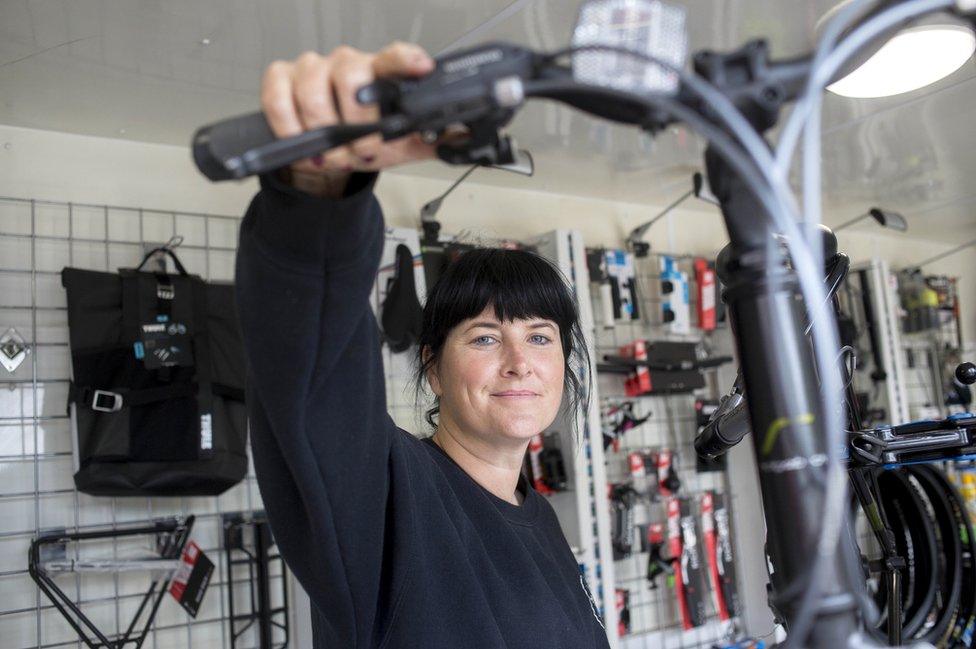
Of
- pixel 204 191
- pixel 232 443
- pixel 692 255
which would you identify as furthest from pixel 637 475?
pixel 204 191

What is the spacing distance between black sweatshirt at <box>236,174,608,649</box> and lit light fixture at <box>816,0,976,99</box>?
6.16ft

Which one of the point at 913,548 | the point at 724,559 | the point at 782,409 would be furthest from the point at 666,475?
the point at 782,409

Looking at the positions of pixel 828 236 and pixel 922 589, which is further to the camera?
pixel 922 589

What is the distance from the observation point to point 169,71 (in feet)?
8.08

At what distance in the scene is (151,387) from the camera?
2.64 metres

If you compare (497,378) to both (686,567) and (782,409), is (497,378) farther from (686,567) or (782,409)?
(686,567)

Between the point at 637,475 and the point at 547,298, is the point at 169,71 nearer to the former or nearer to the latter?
the point at 547,298

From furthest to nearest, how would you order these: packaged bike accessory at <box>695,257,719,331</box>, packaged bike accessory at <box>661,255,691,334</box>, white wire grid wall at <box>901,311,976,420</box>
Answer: white wire grid wall at <box>901,311,976,420</box> → packaged bike accessory at <box>695,257,719,331</box> → packaged bike accessory at <box>661,255,691,334</box>

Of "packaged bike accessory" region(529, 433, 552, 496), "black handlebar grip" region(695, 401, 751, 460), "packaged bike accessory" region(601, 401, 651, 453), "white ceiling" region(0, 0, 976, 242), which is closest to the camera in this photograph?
"black handlebar grip" region(695, 401, 751, 460)

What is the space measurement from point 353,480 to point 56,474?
7.59 feet

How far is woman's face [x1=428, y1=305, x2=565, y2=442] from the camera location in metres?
1.23

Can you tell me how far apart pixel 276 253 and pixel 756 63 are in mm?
385

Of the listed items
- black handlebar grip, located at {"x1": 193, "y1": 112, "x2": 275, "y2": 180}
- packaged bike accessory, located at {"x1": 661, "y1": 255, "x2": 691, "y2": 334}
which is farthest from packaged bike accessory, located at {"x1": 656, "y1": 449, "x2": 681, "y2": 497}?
black handlebar grip, located at {"x1": 193, "y1": 112, "x2": 275, "y2": 180}

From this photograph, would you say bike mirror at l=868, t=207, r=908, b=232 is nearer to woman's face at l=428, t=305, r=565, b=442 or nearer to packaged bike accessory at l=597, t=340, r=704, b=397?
packaged bike accessory at l=597, t=340, r=704, b=397
